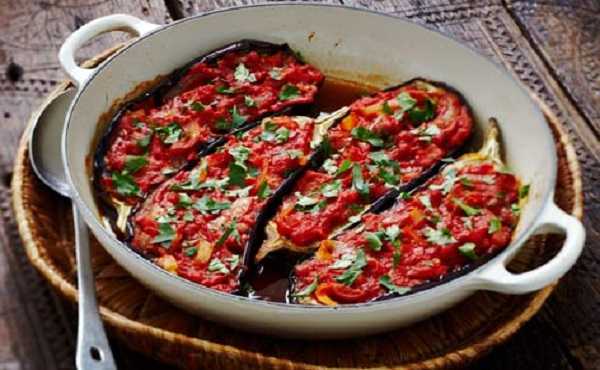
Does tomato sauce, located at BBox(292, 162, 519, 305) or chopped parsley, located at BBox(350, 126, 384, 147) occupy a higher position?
chopped parsley, located at BBox(350, 126, 384, 147)

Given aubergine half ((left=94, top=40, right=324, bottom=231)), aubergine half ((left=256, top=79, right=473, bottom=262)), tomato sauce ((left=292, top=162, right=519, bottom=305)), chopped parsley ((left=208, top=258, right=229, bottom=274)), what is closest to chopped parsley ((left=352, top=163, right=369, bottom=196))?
aubergine half ((left=256, top=79, right=473, bottom=262))

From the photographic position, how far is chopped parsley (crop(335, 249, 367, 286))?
7.48 feet

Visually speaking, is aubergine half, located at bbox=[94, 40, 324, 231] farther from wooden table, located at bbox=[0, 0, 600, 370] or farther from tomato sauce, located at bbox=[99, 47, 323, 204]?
wooden table, located at bbox=[0, 0, 600, 370]

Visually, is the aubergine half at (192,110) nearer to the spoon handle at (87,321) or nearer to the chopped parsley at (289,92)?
the chopped parsley at (289,92)

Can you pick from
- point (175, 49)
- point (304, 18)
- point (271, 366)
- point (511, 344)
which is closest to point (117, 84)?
point (175, 49)

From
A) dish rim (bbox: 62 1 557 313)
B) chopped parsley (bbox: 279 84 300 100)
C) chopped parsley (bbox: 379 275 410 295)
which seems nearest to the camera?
dish rim (bbox: 62 1 557 313)

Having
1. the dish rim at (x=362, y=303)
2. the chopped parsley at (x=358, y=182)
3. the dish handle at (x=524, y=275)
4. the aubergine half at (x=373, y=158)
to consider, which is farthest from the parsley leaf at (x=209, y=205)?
the dish handle at (x=524, y=275)

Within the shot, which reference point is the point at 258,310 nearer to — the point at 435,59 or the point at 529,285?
the point at 529,285

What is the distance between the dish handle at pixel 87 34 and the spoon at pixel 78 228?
13 cm

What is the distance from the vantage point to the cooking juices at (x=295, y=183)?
7.70ft

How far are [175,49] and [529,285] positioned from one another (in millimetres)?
1324

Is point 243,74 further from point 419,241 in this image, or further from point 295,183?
point 419,241

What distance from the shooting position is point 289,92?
9.38ft

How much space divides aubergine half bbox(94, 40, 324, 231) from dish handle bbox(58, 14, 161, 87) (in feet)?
0.52
